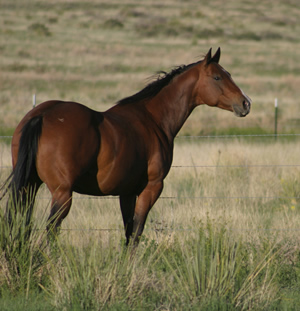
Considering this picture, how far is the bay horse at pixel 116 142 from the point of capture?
5512mm

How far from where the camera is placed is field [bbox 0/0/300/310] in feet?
16.0

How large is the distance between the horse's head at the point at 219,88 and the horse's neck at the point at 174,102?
124mm

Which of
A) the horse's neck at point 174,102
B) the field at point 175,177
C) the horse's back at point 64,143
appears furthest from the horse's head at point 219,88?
the horse's back at point 64,143

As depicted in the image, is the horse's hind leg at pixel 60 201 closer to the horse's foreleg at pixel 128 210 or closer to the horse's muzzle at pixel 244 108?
the horse's foreleg at pixel 128 210

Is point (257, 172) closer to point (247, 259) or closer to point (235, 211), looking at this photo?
point (235, 211)

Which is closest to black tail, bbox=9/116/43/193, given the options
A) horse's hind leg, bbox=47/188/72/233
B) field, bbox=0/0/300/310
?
horse's hind leg, bbox=47/188/72/233

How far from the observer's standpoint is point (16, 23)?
4947 cm

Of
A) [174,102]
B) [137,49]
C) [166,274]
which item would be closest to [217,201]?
[174,102]

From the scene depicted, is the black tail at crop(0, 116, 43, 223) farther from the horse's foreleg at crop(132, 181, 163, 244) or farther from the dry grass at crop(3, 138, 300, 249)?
the horse's foreleg at crop(132, 181, 163, 244)

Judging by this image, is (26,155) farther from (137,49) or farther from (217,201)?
(137,49)

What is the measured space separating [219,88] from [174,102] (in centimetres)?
50

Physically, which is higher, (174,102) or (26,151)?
(174,102)

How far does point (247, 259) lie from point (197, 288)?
3.97 ft

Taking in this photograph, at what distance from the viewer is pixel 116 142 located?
5863 mm
